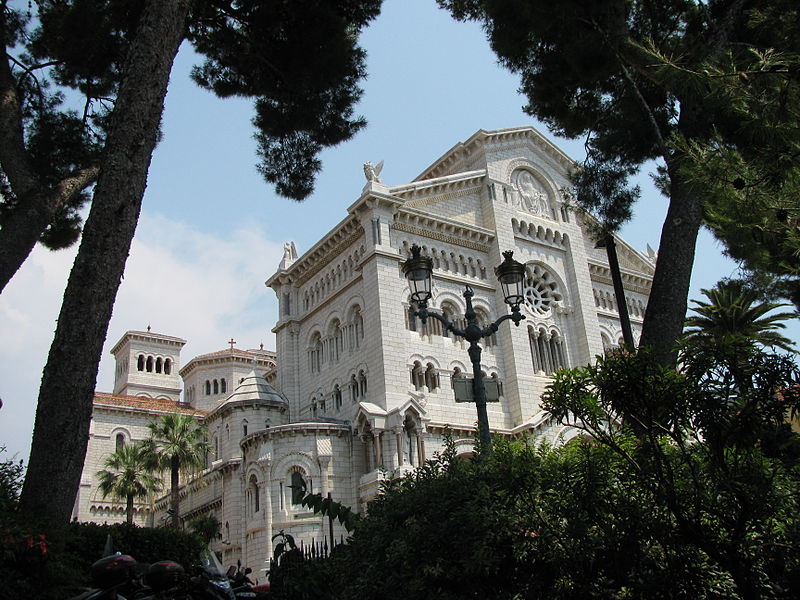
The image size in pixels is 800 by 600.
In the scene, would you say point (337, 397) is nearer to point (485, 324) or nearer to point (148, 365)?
point (485, 324)

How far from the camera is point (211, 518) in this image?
103 feet

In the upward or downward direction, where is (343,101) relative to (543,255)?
downward

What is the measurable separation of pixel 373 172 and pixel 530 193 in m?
8.94

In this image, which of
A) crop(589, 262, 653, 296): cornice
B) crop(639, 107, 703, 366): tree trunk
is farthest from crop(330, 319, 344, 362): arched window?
crop(639, 107, 703, 366): tree trunk

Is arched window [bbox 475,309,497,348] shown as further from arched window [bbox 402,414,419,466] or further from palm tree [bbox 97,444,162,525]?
palm tree [bbox 97,444,162,525]

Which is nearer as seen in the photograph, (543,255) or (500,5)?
(500,5)

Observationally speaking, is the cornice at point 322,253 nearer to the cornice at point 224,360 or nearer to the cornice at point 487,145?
the cornice at point 487,145

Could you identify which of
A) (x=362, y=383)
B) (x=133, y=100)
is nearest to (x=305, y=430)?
(x=362, y=383)

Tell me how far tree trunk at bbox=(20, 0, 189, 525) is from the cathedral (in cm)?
1572

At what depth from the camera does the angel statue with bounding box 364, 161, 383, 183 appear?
2919 centimetres

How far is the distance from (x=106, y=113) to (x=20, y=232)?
15.6 feet

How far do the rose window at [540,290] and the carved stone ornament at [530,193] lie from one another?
3.04m

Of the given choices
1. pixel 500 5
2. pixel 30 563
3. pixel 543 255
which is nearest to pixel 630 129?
pixel 500 5

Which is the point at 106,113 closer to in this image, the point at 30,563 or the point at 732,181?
the point at 30,563
